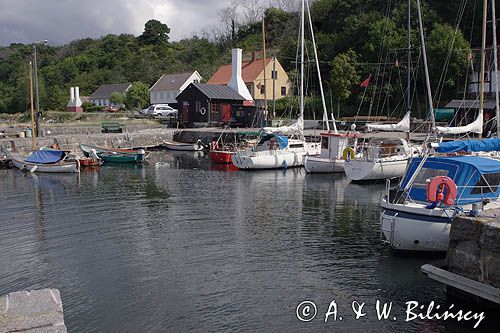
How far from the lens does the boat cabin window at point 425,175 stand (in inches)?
641

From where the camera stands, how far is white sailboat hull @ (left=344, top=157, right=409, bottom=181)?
3005cm

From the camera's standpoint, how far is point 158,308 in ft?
40.0

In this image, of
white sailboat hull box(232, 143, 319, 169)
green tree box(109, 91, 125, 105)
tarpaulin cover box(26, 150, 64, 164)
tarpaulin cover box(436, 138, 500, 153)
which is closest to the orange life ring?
tarpaulin cover box(436, 138, 500, 153)

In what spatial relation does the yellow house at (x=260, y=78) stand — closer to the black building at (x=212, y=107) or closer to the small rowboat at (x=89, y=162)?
the black building at (x=212, y=107)

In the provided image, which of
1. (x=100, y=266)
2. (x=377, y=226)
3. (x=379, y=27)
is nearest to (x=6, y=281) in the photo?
(x=100, y=266)

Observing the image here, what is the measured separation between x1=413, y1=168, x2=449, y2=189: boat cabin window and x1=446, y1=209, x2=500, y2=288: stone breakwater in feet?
13.7

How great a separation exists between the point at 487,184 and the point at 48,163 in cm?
2992

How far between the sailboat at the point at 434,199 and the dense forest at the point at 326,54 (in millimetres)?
18432

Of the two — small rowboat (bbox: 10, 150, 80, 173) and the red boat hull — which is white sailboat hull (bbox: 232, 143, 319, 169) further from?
small rowboat (bbox: 10, 150, 80, 173)

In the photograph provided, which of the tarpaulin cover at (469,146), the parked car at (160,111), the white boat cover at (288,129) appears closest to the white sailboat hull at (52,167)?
the white boat cover at (288,129)

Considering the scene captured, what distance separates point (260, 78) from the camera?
7012cm

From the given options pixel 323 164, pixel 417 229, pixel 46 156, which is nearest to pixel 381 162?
pixel 323 164

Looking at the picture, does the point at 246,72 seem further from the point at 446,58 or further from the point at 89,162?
the point at 89,162

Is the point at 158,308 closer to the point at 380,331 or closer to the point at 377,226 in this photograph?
the point at 380,331
